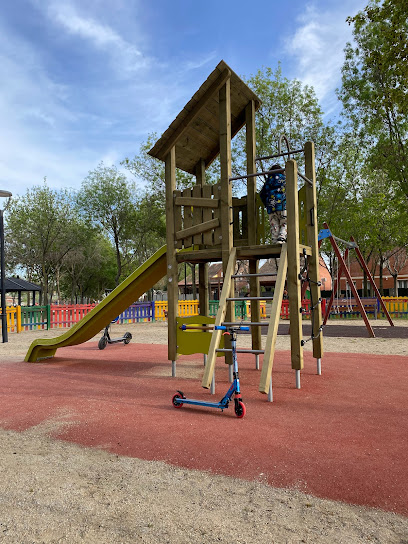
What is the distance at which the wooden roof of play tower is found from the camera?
7195mm

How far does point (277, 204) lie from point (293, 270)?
135 centimetres

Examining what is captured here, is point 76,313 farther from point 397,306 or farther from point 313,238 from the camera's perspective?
point 397,306

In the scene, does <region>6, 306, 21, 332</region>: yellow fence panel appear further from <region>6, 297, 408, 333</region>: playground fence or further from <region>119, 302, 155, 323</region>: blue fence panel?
<region>119, 302, 155, 323</region>: blue fence panel

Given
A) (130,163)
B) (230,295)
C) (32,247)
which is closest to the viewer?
(230,295)

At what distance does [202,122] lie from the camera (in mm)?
8016

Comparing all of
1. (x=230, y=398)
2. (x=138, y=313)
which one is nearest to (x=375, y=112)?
(x=138, y=313)

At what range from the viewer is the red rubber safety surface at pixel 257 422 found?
10.6 ft

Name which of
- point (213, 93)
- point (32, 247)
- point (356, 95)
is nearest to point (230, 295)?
point (213, 93)

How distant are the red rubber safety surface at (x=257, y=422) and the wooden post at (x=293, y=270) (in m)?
0.60

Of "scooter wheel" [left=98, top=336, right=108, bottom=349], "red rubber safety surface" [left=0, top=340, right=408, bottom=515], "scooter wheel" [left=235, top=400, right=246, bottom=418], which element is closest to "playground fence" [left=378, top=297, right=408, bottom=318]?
"red rubber safety surface" [left=0, top=340, right=408, bottom=515]

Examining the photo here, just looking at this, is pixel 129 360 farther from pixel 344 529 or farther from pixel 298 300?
pixel 344 529

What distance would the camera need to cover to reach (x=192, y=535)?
2420 mm

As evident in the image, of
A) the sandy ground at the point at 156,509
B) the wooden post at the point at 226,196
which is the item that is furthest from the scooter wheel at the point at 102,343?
the sandy ground at the point at 156,509

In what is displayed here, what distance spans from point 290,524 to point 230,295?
419 cm
